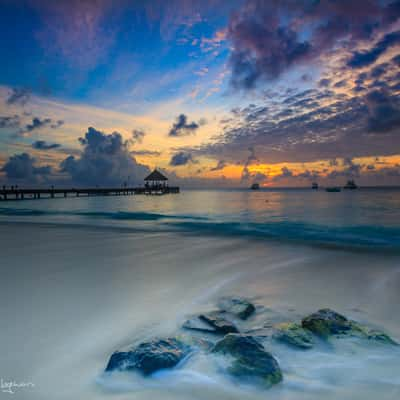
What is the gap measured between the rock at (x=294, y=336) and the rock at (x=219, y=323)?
0.50 metres

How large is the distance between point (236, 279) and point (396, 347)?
9.71 ft

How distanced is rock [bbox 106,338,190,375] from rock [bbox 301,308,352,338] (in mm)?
1487

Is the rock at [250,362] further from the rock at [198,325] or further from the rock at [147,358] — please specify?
the rock at [198,325]

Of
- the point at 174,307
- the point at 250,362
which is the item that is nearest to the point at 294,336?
the point at 250,362

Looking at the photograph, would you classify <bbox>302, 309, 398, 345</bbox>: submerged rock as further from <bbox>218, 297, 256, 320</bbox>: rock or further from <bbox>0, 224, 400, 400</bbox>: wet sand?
<bbox>218, 297, 256, 320</bbox>: rock

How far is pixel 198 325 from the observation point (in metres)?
3.27

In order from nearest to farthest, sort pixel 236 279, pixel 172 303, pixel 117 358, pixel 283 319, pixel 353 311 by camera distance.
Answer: pixel 117 358 < pixel 283 319 < pixel 353 311 < pixel 172 303 < pixel 236 279

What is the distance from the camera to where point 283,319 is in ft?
11.5

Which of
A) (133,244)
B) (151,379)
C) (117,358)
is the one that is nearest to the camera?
(151,379)

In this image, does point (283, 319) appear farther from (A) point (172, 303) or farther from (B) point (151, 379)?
(B) point (151, 379)

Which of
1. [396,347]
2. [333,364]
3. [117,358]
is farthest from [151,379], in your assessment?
[396,347]

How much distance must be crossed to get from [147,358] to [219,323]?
3.41 ft

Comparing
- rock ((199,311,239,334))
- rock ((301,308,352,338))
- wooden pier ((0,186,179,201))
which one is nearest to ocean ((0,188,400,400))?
rock ((301,308,352,338))

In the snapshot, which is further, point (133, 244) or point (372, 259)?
point (133, 244)
